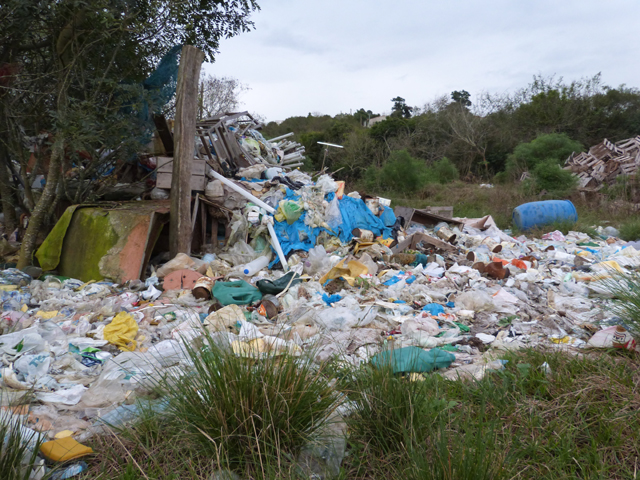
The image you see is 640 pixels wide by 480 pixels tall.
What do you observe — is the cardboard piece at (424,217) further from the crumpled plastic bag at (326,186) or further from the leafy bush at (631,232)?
the leafy bush at (631,232)

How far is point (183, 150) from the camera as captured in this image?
5.68 m

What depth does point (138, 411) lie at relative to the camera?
7.13 feet

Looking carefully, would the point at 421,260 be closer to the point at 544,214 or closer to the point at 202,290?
the point at 202,290

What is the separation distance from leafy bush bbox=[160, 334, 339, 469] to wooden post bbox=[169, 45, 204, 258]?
395 cm

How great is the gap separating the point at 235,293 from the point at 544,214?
7.05 metres

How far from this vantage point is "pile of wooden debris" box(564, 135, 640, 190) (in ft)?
43.2

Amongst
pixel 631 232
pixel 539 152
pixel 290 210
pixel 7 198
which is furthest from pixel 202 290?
pixel 539 152

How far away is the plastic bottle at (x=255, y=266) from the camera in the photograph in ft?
18.5

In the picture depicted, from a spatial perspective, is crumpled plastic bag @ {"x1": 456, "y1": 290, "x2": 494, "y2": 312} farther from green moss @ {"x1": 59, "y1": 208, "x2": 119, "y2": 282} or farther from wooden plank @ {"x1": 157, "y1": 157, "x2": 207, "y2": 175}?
green moss @ {"x1": 59, "y1": 208, "x2": 119, "y2": 282}

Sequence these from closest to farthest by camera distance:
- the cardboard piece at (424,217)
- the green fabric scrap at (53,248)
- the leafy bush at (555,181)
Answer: the green fabric scrap at (53,248), the cardboard piece at (424,217), the leafy bush at (555,181)

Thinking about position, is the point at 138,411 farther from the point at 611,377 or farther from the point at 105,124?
the point at 105,124

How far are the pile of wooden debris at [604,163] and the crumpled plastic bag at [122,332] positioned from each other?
12.7m

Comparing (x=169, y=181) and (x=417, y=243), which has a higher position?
(x=169, y=181)

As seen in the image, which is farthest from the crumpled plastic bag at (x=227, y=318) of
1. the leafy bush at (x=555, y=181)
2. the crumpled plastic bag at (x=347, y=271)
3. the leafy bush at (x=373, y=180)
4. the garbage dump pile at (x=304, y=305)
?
the leafy bush at (x=373, y=180)
